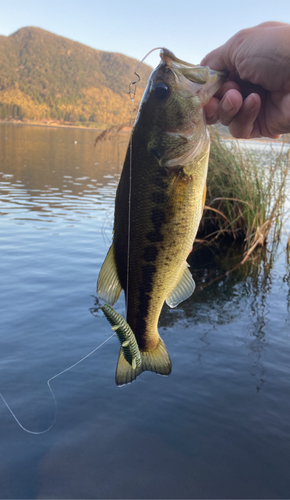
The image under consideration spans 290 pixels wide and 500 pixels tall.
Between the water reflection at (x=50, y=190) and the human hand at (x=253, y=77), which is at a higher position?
the human hand at (x=253, y=77)

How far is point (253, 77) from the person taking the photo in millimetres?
2324

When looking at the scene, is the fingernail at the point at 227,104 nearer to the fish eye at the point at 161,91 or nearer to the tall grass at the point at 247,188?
the fish eye at the point at 161,91

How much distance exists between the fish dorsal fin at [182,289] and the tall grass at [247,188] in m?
8.04

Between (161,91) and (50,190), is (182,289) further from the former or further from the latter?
(50,190)

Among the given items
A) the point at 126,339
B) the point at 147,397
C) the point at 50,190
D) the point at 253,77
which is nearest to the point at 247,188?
the point at 147,397

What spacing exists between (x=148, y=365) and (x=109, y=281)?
603 millimetres

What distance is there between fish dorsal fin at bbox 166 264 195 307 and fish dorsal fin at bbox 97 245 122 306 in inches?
14.7

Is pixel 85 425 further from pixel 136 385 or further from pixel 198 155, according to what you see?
pixel 198 155

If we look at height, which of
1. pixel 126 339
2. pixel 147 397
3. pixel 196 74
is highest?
pixel 196 74

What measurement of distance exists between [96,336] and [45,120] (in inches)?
6628

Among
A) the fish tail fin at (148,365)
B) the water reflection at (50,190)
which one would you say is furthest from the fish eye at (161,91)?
the water reflection at (50,190)

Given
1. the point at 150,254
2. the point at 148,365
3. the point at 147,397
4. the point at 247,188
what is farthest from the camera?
the point at 247,188

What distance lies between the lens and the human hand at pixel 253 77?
7.12 ft

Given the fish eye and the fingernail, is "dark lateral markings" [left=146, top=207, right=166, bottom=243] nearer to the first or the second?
the fish eye
